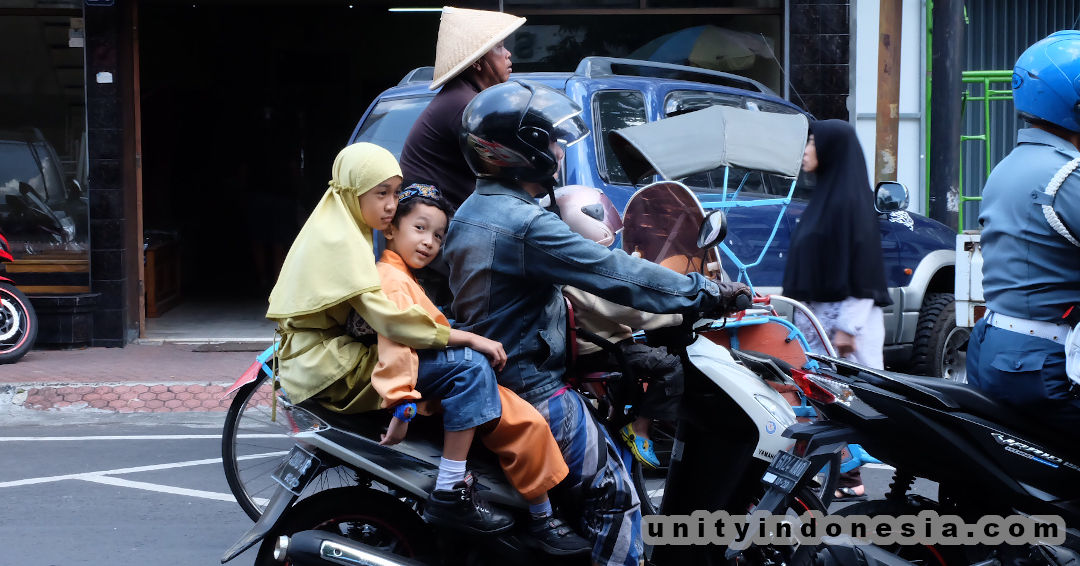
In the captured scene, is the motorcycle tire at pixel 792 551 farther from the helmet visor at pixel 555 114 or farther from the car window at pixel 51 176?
the car window at pixel 51 176

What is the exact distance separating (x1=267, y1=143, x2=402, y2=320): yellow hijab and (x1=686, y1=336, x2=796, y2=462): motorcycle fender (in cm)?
102

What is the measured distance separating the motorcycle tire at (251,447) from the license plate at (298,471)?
4.49ft

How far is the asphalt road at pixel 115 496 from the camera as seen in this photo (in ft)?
16.0

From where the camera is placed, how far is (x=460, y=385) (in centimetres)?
336

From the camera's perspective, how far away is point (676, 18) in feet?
34.7

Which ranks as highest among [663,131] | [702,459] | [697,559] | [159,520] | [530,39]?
[530,39]

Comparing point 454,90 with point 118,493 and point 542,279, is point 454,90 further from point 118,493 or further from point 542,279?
point 118,493

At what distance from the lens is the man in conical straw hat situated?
15.4 feet

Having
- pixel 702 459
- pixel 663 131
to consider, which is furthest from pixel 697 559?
pixel 663 131

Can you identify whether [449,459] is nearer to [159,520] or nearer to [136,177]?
[159,520]

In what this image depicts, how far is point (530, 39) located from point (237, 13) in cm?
540

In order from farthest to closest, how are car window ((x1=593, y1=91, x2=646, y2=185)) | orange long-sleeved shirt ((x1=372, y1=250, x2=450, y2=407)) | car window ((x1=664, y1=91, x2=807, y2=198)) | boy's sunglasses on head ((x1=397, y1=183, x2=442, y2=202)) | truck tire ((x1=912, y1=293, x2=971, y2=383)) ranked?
truck tire ((x1=912, y1=293, x2=971, y2=383)), car window ((x1=664, y1=91, x2=807, y2=198)), car window ((x1=593, y1=91, x2=646, y2=185)), boy's sunglasses on head ((x1=397, y1=183, x2=442, y2=202)), orange long-sleeved shirt ((x1=372, y1=250, x2=450, y2=407))

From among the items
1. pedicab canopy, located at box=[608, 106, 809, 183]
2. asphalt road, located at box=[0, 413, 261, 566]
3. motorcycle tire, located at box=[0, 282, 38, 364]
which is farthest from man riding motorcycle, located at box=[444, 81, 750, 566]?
motorcycle tire, located at box=[0, 282, 38, 364]

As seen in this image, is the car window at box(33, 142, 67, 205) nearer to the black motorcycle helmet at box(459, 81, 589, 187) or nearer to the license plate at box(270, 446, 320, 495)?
the license plate at box(270, 446, 320, 495)
